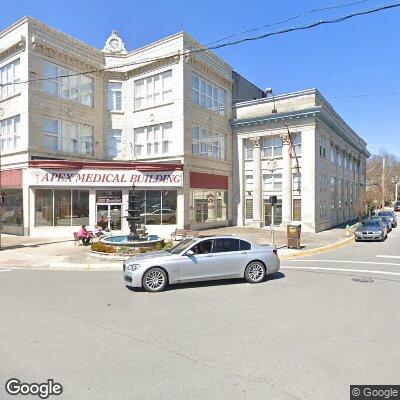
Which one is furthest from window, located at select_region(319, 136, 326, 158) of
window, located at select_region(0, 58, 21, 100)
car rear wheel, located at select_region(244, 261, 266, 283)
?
window, located at select_region(0, 58, 21, 100)

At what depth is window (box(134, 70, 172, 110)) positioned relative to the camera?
85.3 ft

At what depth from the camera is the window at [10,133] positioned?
23.5 meters

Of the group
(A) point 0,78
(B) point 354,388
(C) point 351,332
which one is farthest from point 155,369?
(A) point 0,78

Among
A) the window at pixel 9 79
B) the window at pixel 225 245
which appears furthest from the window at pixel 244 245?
the window at pixel 9 79

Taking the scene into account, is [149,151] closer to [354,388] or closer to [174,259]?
[174,259]

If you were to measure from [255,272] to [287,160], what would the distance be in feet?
64.2

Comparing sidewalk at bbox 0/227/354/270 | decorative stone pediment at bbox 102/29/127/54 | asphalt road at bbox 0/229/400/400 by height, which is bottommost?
asphalt road at bbox 0/229/400/400

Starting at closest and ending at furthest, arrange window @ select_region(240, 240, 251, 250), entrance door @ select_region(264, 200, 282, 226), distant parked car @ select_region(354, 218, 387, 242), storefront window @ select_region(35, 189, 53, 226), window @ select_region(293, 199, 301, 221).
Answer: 1. window @ select_region(240, 240, 251, 250)
2. distant parked car @ select_region(354, 218, 387, 242)
3. storefront window @ select_region(35, 189, 53, 226)
4. window @ select_region(293, 199, 301, 221)
5. entrance door @ select_region(264, 200, 282, 226)

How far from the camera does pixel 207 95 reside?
28.2m

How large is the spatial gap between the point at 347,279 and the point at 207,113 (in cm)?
2018

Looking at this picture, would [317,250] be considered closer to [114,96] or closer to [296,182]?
[296,182]

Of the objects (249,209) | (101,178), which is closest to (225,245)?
(101,178)

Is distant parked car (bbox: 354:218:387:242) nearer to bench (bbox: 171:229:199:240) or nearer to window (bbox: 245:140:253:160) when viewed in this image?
bench (bbox: 171:229:199:240)

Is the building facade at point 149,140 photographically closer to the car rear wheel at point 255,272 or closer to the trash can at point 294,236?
the trash can at point 294,236
